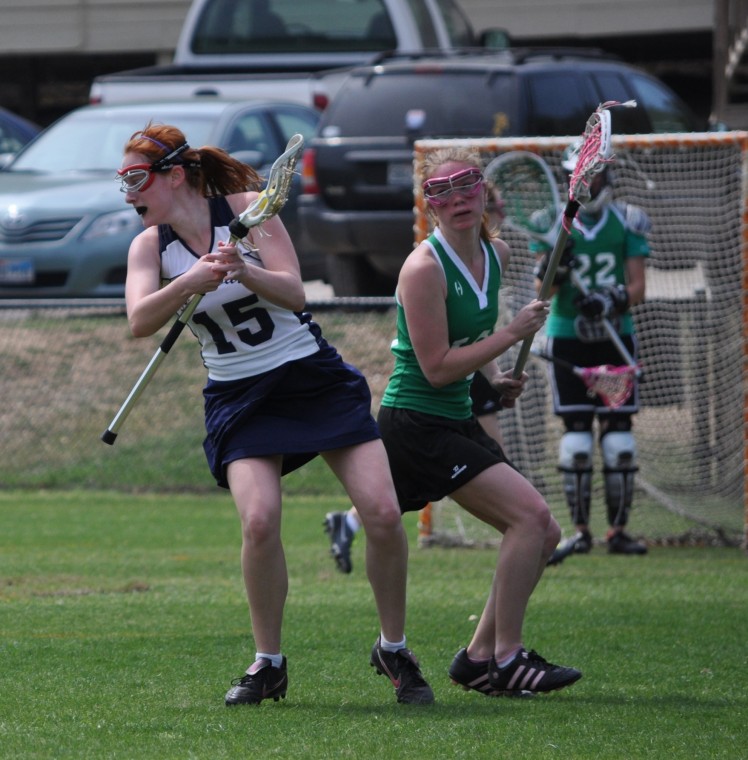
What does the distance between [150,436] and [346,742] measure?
7118 millimetres

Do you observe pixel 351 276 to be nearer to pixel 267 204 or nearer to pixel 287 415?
pixel 287 415

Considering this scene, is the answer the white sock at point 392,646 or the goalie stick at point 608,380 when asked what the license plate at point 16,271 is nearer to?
the goalie stick at point 608,380

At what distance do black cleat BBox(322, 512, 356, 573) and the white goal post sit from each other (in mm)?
1487

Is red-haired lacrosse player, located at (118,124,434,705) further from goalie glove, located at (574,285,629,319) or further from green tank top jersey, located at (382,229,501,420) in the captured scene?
goalie glove, located at (574,285,629,319)

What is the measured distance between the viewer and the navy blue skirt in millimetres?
5289

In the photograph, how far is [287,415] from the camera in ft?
17.5

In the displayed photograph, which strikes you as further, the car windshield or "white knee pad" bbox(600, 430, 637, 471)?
the car windshield

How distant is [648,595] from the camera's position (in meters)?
7.65

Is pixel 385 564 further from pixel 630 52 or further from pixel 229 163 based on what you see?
pixel 630 52

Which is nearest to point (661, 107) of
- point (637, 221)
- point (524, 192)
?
point (524, 192)

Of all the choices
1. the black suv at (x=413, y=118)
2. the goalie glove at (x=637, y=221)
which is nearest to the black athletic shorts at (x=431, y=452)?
the goalie glove at (x=637, y=221)

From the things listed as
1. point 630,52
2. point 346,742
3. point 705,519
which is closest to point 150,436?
point 705,519

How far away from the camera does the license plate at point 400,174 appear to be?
12773 mm

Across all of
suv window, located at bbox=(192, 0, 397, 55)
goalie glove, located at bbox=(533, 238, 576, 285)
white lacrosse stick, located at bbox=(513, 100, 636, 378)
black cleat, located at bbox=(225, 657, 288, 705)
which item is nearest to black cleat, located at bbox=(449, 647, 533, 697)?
black cleat, located at bbox=(225, 657, 288, 705)
